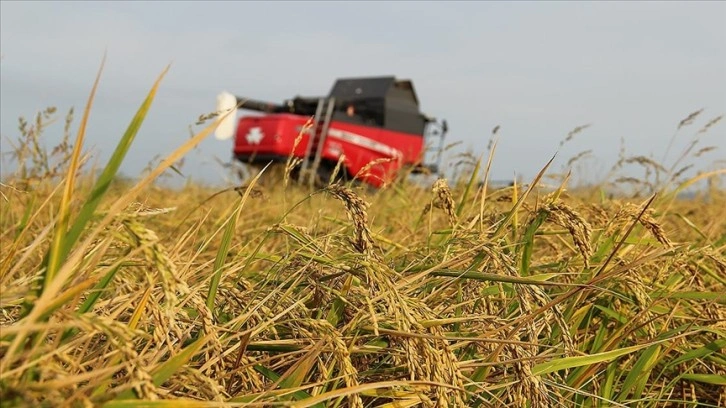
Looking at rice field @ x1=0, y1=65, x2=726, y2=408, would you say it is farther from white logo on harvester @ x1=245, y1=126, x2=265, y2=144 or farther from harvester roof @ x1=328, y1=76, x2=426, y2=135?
harvester roof @ x1=328, y1=76, x2=426, y2=135

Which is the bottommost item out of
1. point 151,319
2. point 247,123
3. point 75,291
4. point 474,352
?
point 247,123

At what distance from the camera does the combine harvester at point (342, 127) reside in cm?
1192

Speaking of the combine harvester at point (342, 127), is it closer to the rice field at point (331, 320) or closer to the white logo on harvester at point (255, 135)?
the white logo on harvester at point (255, 135)

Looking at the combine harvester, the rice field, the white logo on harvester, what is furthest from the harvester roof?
the rice field

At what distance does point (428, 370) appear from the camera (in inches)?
46.1

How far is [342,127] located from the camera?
1278 cm

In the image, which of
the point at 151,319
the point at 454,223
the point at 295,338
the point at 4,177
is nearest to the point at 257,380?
the point at 295,338

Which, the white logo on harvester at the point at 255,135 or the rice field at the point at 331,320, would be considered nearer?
the rice field at the point at 331,320

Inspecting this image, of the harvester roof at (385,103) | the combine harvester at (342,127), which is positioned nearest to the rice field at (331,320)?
the combine harvester at (342,127)

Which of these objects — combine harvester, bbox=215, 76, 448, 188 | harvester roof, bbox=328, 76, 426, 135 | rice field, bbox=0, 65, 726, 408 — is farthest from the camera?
harvester roof, bbox=328, 76, 426, 135

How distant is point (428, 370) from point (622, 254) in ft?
4.34

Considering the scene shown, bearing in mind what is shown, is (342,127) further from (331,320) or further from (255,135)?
(331,320)

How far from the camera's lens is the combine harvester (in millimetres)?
11922

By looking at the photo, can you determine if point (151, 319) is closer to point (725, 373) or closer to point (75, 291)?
point (75, 291)
